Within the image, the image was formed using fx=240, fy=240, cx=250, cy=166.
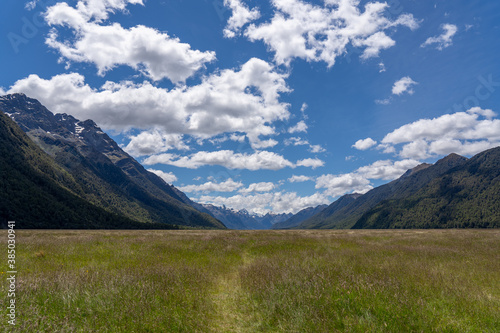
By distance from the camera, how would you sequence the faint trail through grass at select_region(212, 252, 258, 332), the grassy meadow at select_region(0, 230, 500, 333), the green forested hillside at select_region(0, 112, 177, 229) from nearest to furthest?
the grassy meadow at select_region(0, 230, 500, 333), the faint trail through grass at select_region(212, 252, 258, 332), the green forested hillside at select_region(0, 112, 177, 229)

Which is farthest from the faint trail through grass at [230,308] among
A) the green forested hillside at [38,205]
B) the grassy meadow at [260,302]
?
the green forested hillside at [38,205]

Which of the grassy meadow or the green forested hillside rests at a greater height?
the green forested hillside

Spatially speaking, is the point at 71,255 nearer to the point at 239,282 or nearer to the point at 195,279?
the point at 195,279

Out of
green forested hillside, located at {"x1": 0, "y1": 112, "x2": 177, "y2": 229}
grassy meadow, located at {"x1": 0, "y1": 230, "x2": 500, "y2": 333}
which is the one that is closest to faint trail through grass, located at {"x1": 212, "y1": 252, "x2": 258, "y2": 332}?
grassy meadow, located at {"x1": 0, "y1": 230, "x2": 500, "y2": 333}

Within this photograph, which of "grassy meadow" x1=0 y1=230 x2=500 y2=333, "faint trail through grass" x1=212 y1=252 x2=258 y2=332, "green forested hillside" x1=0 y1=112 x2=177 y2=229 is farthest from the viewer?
"green forested hillside" x1=0 y1=112 x2=177 y2=229

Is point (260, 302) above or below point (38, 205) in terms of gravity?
below

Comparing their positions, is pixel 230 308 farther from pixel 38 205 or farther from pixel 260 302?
pixel 38 205

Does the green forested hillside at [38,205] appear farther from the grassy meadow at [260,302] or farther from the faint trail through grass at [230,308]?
the faint trail through grass at [230,308]

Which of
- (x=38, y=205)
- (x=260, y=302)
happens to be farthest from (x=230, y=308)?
(x=38, y=205)

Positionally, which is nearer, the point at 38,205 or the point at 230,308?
the point at 230,308

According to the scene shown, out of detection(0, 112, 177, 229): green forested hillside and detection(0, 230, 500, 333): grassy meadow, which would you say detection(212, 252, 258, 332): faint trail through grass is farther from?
detection(0, 112, 177, 229): green forested hillside

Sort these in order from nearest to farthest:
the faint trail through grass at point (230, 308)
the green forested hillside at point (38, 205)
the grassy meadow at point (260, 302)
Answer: the grassy meadow at point (260, 302), the faint trail through grass at point (230, 308), the green forested hillside at point (38, 205)

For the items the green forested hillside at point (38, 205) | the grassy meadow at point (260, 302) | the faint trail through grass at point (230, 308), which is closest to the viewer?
the grassy meadow at point (260, 302)

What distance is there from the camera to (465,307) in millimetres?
5891
